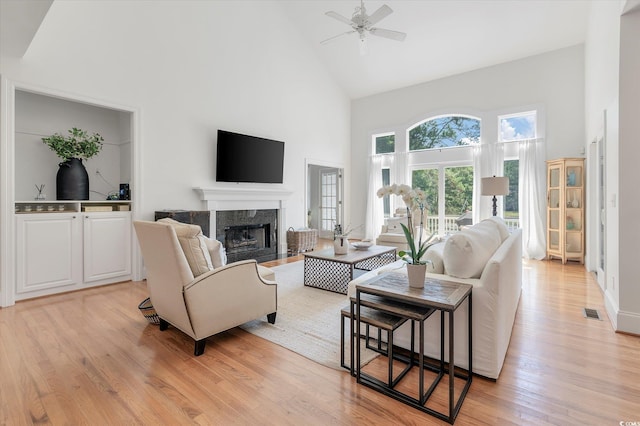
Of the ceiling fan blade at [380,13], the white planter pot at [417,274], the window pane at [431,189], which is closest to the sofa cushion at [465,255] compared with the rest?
the white planter pot at [417,274]

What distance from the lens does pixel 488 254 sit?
2266mm

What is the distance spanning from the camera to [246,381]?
2.01 metres

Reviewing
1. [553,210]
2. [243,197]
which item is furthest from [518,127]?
[243,197]

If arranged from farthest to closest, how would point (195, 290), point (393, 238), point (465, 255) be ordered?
point (393, 238) → point (195, 290) → point (465, 255)

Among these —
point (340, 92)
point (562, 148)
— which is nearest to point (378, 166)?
point (340, 92)

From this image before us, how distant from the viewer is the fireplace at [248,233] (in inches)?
219

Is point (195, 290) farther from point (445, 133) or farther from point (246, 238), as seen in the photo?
point (445, 133)

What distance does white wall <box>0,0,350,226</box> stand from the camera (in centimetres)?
386

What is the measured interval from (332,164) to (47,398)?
22.3ft

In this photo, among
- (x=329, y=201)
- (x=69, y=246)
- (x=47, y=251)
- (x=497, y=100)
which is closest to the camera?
(x=47, y=251)

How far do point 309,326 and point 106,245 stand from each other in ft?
10.1

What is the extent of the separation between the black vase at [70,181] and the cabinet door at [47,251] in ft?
1.20

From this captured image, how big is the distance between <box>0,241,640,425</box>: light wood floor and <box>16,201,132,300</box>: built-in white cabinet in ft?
2.36

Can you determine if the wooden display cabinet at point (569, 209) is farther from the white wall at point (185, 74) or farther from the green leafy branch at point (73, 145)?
the green leafy branch at point (73, 145)
